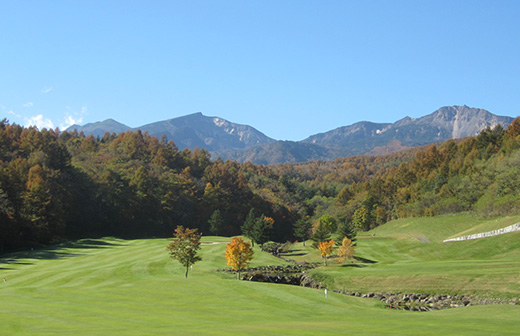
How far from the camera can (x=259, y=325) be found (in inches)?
870

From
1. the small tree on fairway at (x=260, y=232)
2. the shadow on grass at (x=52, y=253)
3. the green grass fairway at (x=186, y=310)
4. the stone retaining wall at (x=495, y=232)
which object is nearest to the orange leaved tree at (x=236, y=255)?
the green grass fairway at (x=186, y=310)

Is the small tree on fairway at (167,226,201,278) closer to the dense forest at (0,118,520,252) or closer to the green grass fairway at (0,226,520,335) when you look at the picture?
the green grass fairway at (0,226,520,335)

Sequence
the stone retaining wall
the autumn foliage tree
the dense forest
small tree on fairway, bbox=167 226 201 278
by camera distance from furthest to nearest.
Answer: the dense forest, the autumn foliage tree, the stone retaining wall, small tree on fairway, bbox=167 226 201 278

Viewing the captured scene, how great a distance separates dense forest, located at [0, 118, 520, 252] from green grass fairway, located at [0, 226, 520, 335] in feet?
118

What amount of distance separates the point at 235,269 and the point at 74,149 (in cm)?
13391

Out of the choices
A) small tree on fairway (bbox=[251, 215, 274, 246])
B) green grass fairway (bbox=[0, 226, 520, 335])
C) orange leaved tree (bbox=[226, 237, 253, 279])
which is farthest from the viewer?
small tree on fairway (bbox=[251, 215, 274, 246])

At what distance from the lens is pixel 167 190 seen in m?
134

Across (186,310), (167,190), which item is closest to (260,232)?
(186,310)

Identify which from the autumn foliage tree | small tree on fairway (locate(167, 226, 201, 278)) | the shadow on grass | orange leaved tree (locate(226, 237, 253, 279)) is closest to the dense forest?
the shadow on grass

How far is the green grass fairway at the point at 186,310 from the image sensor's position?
20.0 metres

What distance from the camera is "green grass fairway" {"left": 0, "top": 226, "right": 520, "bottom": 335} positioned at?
20.0 metres

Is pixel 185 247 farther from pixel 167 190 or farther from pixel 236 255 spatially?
pixel 167 190

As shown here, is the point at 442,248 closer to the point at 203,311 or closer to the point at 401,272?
the point at 401,272

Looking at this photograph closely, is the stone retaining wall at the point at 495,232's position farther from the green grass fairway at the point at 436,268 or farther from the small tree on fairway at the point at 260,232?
the small tree on fairway at the point at 260,232
